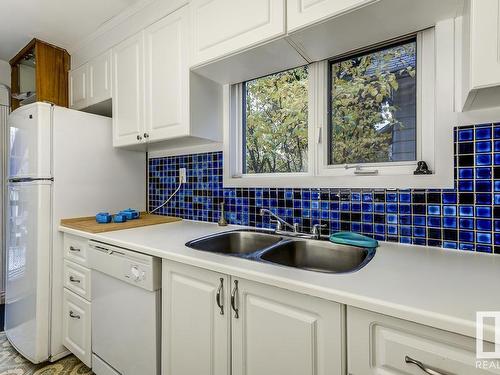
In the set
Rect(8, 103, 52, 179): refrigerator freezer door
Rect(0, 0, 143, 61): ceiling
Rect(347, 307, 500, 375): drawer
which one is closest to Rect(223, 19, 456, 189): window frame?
Rect(347, 307, 500, 375): drawer

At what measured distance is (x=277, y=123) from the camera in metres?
1.76

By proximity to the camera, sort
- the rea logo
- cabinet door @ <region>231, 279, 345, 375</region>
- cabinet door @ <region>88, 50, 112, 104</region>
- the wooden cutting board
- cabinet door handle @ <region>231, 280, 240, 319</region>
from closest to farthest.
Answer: the rea logo → cabinet door @ <region>231, 279, 345, 375</region> → cabinet door handle @ <region>231, 280, 240, 319</region> → the wooden cutting board → cabinet door @ <region>88, 50, 112, 104</region>

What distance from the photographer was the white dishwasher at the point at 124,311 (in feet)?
4.00

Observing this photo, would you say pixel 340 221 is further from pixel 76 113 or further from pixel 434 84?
pixel 76 113

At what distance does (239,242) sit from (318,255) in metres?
0.50

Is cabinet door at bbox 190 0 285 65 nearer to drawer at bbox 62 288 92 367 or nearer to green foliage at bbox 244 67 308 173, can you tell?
green foliage at bbox 244 67 308 173

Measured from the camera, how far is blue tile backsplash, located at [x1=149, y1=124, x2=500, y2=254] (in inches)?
41.6

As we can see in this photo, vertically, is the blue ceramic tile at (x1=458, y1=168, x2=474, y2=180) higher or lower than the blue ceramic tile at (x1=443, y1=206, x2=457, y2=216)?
higher

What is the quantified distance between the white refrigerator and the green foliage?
116 cm

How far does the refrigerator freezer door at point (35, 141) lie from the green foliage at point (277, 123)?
1.33m

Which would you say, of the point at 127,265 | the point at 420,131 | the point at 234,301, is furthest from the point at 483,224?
the point at 127,265

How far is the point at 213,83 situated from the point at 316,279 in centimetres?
145

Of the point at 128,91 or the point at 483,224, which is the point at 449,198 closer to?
the point at 483,224

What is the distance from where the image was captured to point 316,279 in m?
0.81
